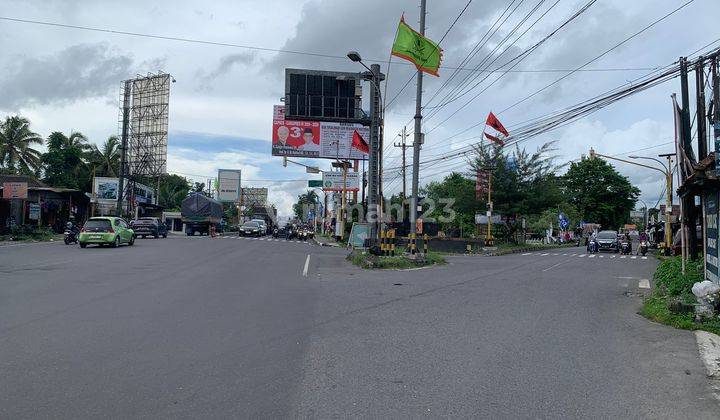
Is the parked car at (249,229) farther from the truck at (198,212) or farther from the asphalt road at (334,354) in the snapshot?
the asphalt road at (334,354)

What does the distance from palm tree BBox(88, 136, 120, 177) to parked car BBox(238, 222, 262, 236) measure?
18728 millimetres

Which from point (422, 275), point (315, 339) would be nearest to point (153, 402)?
point (315, 339)

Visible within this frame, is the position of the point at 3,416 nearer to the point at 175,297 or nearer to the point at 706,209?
the point at 175,297

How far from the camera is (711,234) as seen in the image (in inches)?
438

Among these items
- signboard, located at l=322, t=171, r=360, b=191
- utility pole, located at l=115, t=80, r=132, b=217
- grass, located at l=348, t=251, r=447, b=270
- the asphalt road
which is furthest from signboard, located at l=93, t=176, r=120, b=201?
the asphalt road

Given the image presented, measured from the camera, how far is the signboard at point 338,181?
1938 inches

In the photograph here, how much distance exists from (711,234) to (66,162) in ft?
196

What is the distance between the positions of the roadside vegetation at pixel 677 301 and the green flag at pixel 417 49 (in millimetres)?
Answer: 10500

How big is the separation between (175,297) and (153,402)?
253 inches

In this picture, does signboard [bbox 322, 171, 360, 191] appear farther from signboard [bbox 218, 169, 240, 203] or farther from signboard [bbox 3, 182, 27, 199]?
signboard [bbox 218, 169, 240, 203]

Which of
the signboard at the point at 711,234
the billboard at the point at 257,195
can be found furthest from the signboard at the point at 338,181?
the billboard at the point at 257,195

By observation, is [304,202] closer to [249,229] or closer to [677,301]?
[249,229]

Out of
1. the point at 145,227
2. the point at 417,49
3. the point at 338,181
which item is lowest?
the point at 145,227

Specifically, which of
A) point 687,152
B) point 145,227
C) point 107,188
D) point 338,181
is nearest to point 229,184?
point 107,188
